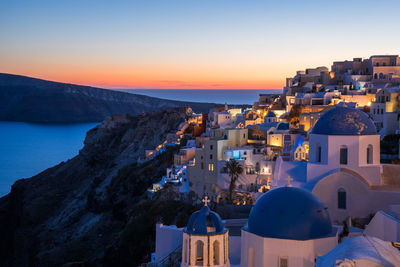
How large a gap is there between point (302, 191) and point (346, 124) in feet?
17.8

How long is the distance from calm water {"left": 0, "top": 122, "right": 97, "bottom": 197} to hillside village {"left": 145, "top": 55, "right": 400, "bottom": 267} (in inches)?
2171

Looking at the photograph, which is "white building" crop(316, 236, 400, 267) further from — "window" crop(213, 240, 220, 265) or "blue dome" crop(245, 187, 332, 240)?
"window" crop(213, 240, 220, 265)

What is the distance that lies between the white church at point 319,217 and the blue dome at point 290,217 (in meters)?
0.03

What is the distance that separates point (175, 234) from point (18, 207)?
147ft

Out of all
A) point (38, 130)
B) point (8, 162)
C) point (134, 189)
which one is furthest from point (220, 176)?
point (38, 130)

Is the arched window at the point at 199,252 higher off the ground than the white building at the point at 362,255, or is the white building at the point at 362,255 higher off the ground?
the white building at the point at 362,255

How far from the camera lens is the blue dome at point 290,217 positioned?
12.6m

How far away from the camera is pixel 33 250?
43781mm

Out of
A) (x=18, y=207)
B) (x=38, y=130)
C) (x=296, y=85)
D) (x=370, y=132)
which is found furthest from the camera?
(x=38, y=130)

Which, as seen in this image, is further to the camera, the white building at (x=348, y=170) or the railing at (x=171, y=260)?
the railing at (x=171, y=260)

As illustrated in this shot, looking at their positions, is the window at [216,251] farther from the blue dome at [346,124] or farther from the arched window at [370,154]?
the arched window at [370,154]

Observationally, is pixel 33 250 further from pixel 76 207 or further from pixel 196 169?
pixel 196 169

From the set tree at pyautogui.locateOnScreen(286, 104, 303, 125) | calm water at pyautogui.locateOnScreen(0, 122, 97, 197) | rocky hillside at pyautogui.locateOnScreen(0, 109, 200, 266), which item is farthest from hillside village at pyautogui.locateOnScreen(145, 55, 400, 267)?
calm water at pyautogui.locateOnScreen(0, 122, 97, 197)

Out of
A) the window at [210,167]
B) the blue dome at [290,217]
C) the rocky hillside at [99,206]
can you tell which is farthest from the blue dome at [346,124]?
the window at [210,167]
